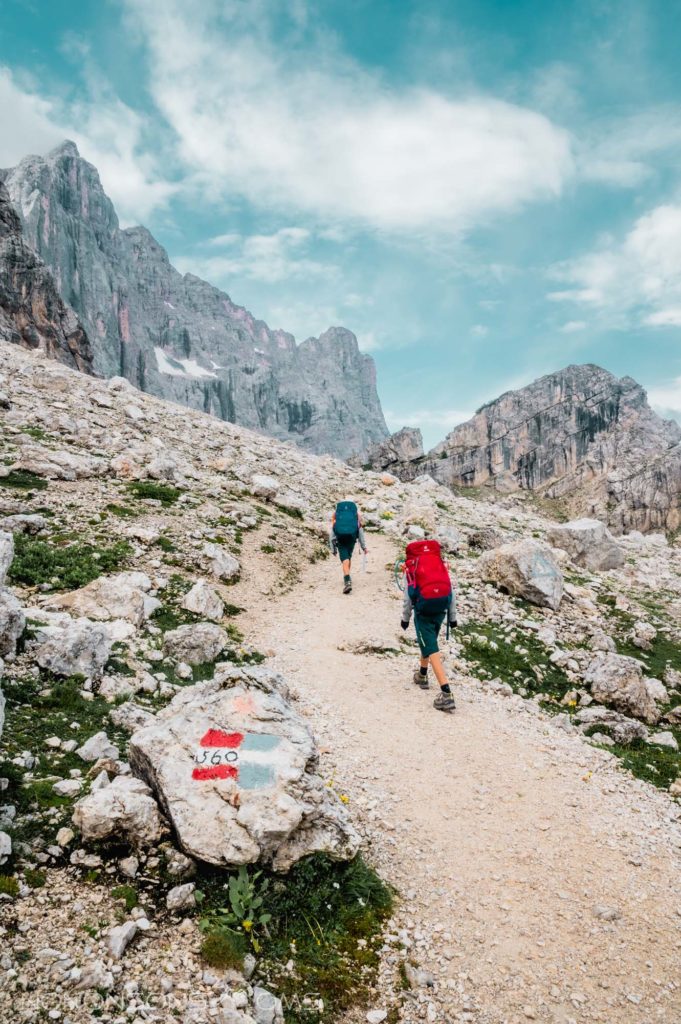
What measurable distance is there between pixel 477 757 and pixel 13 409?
76.1 ft

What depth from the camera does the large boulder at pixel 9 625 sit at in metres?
7.23

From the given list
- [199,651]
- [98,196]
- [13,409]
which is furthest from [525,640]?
[98,196]

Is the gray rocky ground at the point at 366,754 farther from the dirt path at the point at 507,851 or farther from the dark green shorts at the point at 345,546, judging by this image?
the dark green shorts at the point at 345,546

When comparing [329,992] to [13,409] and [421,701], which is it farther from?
[13,409]

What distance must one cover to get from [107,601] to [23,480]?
780cm

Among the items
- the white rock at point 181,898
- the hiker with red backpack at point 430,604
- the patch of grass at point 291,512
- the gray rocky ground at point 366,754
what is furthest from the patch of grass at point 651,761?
the patch of grass at point 291,512

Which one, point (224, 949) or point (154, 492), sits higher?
point (154, 492)

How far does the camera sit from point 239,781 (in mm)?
5625

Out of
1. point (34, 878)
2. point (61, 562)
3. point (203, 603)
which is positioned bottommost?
point (34, 878)

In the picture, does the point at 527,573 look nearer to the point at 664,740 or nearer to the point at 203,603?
the point at 664,740

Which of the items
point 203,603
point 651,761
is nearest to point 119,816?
point 203,603

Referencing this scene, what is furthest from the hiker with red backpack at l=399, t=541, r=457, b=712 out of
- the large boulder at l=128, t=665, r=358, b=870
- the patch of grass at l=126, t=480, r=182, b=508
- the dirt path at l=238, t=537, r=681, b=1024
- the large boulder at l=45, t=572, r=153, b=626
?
the patch of grass at l=126, t=480, r=182, b=508

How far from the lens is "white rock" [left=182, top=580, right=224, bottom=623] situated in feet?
40.3

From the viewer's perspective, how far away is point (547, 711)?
1120 centimetres
